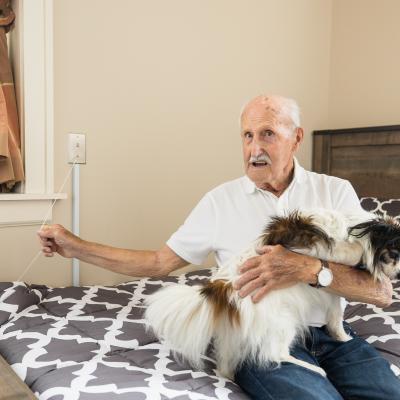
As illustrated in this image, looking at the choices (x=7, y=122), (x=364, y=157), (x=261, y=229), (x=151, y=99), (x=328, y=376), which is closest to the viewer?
(x=328, y=376)

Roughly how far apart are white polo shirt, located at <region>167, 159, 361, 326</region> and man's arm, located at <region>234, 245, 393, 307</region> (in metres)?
0.24

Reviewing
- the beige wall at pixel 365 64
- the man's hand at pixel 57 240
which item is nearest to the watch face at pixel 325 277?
the man's hand at pixel 57 240

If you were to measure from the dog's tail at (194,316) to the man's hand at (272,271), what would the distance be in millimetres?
50

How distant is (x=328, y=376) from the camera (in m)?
1.19

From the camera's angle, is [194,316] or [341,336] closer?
[194,316]

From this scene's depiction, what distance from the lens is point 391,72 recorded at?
106 inches

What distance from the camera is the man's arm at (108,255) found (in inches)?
53.5

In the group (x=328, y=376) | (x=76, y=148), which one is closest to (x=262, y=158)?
(x=328, y=376)

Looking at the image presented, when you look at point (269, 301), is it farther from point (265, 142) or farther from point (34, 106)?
point (34, 106)

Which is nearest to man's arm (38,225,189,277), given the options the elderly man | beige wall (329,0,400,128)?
the elderly man

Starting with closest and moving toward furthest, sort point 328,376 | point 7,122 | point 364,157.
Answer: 1. point 328,376
2. point 7,122
3. point 364,157

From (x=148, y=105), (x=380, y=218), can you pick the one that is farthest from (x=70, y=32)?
(x=380, y=218)

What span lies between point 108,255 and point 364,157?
191 cm

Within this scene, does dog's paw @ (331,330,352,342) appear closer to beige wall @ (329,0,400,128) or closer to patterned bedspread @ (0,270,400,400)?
patterned bedspread @ (0,270,400,400)
